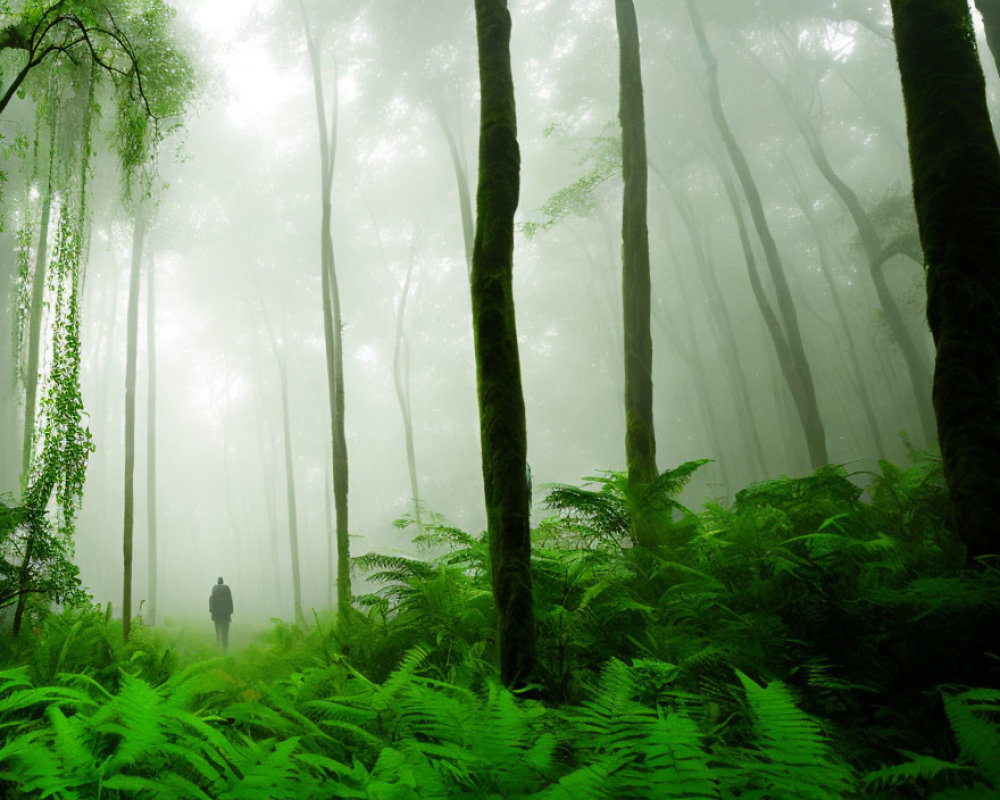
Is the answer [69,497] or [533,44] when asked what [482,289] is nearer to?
[69,497]

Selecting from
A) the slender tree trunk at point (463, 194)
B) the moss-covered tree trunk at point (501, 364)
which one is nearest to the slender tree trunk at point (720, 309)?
the slender tree trunk at point (463, 194)

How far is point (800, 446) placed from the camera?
26547mm

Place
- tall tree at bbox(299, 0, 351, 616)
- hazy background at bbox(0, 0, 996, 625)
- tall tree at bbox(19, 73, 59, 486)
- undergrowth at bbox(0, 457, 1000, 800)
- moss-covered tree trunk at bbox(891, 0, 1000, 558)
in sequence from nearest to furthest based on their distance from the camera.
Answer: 1. undergrowth at bbox(0, 457, 1000, 800)
2. moss-covered tree trunk at bbox(891, 0, 1000, 558)
3. tall tree at bbox(19, 73, 59, 486)
4. tall tree at bbox(299, 0, 351, 616)
5. hazy background at bbox(0, 0, 996, 625)

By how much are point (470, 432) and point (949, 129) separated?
4516 centimetres

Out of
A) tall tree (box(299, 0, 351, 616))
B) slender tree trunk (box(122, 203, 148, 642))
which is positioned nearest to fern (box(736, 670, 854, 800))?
tall tree (box(299, 0, 351, 616))

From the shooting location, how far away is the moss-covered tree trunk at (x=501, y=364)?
2314 millimetres

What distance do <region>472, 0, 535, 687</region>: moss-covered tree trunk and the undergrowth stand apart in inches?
15.9

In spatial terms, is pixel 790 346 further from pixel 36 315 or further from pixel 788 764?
pixel 36 315

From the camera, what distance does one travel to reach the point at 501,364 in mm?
2512

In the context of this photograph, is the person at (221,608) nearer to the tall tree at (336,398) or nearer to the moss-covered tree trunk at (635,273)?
the tall tree at (336,398)

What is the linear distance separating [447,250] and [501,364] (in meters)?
25.1

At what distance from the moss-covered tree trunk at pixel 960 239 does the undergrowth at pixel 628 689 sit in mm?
437

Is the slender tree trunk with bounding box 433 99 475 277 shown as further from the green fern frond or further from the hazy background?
the green fern frond

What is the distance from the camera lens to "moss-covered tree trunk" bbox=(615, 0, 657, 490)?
5.10 m
